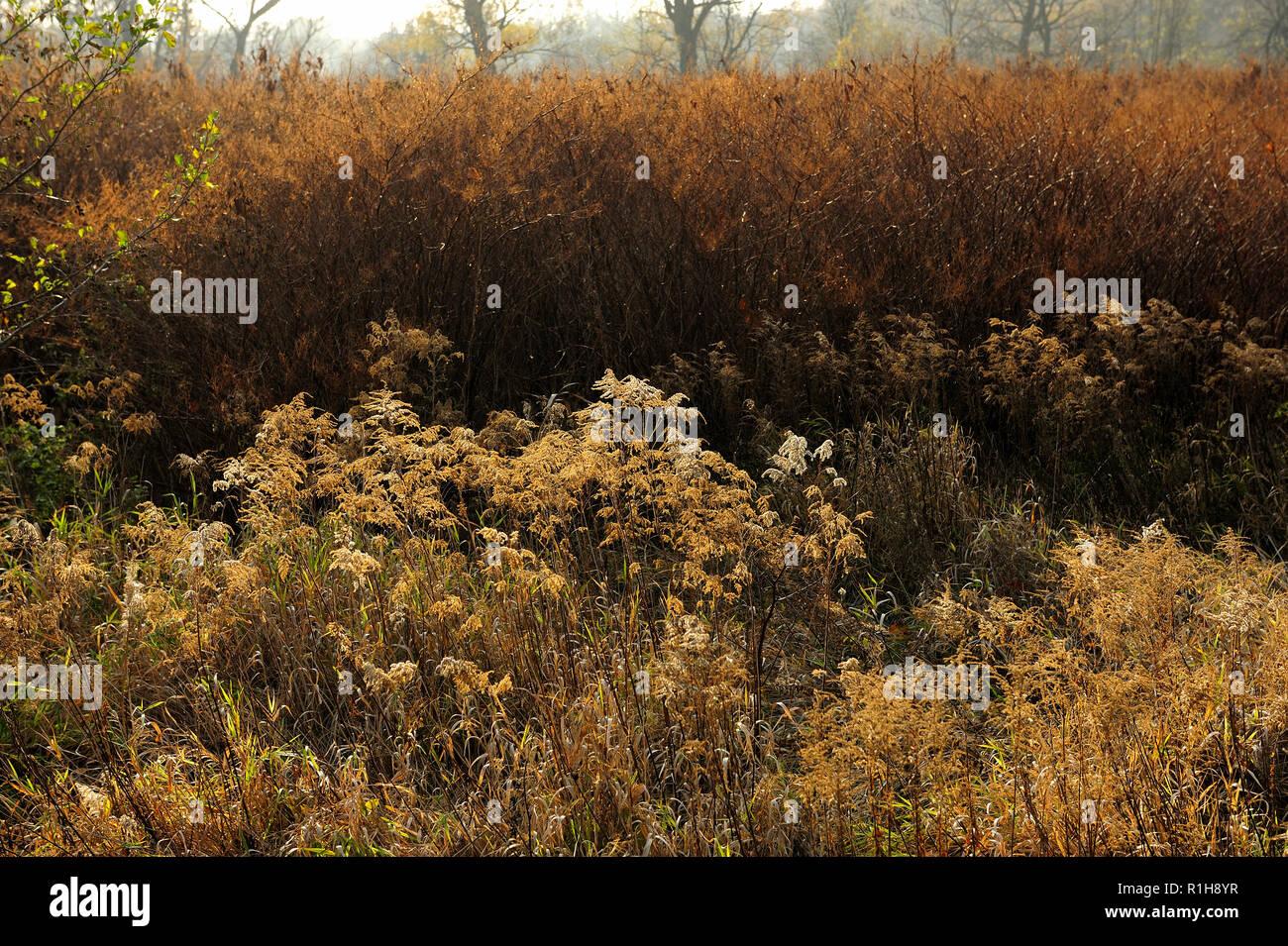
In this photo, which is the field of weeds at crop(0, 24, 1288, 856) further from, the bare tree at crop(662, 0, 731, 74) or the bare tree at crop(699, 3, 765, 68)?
the bare tree at crop(662, 0, 731, 74)

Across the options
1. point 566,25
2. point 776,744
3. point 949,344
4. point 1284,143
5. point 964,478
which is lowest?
point 776,744

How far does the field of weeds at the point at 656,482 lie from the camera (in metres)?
2.76

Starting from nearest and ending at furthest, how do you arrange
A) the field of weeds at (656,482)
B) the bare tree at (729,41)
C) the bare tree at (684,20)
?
1. the field of weeds at (656,482)
2. the bare tree at (729,41)
3. the bare tree at (684,20)

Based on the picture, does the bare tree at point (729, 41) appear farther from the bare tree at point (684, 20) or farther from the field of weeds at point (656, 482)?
the field of weeds at point (656, 482)

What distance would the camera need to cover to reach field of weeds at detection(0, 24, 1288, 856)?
109 inches

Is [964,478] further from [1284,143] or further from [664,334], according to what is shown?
[1284,143]

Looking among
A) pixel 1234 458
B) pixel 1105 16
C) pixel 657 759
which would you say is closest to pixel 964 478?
pixel 1234 458

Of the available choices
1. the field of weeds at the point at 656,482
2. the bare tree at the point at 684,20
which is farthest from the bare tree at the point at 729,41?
the field of weeds at the point at 656,482

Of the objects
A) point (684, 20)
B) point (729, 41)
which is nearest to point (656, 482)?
point (729, 41)

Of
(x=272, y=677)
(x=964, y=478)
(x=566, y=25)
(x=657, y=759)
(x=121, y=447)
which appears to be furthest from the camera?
(x=566, y=25)

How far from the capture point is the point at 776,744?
3242 millimetres

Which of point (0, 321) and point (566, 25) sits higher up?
point (566, 25)

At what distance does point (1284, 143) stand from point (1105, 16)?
113 feet

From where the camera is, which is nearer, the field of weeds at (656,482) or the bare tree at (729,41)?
the field of weeds at (656,482)
